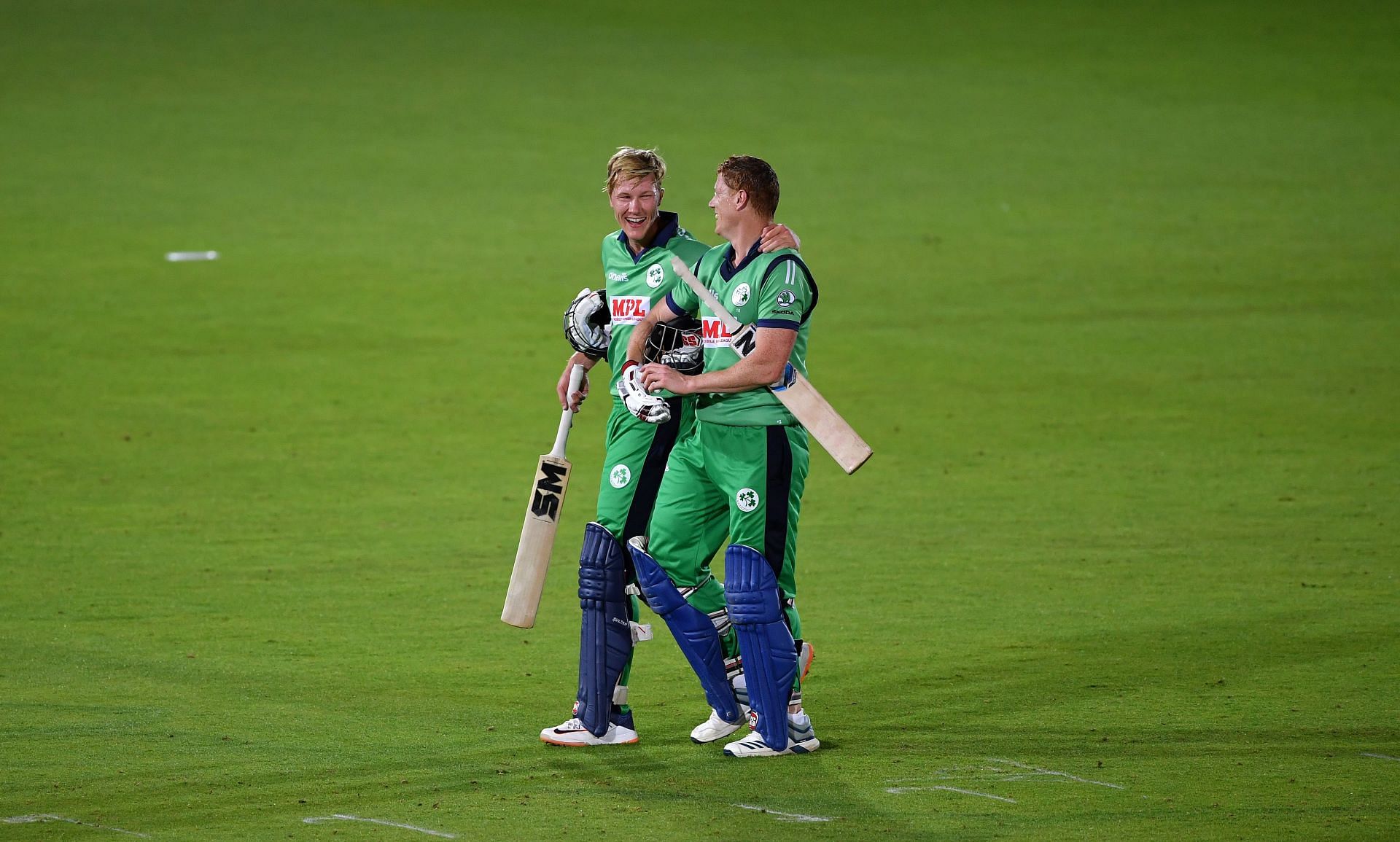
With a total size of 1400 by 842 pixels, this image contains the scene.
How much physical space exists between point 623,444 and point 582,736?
3.35 ft

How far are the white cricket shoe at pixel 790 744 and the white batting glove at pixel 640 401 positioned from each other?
3.62 feet

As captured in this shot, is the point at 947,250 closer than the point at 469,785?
No

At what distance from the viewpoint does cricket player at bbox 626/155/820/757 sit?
235 inches

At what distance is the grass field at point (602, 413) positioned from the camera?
5941mm

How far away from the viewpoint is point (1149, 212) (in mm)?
20047

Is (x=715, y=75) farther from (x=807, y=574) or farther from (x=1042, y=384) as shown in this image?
(x=807, y=574)

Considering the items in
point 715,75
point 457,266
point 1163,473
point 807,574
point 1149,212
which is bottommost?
point 807,574

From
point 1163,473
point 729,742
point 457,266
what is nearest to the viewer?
point 729,742

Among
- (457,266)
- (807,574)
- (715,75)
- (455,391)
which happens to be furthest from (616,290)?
(715,75)

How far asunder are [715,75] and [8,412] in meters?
14.5

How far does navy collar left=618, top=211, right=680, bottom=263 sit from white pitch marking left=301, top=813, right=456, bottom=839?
2.21 meters

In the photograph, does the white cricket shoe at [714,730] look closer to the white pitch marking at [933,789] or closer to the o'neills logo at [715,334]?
the white pitch marking at [933,789]

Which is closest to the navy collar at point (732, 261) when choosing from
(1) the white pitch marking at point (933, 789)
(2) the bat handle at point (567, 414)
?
(2) the bat handle at point (567, 414)

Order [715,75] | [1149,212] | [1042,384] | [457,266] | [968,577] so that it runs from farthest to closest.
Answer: [715,75] → [1149,212] → [457,266] → [1042,384] → [968,577]
